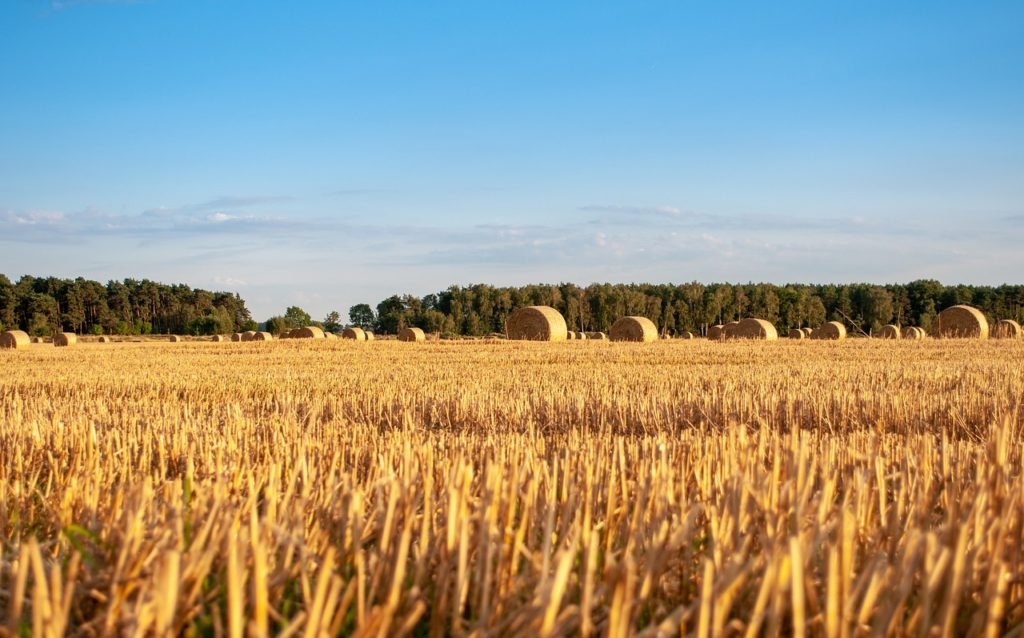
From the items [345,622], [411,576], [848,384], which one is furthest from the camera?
[848,384]

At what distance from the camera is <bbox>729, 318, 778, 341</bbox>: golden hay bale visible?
3266 centimetres

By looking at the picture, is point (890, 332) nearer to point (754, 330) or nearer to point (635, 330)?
point (754, 330)

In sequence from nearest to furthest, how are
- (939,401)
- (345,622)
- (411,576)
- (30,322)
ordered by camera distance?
(345,622) → (411,576) → (939,401) → (30,322)

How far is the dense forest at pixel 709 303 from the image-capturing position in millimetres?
73438

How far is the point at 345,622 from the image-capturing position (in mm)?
1995

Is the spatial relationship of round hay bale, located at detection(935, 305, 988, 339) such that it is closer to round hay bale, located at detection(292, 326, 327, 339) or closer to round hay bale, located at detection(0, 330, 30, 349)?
round hay bale, located at detection(292, 326, 327, 339)

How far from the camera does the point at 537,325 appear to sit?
2819 cm

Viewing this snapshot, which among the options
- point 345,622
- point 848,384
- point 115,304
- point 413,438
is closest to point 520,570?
point 345,622

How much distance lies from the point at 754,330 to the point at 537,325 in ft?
33.9

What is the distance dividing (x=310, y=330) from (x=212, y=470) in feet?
103

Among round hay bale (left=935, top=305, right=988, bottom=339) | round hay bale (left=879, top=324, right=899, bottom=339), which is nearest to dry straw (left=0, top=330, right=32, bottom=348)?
round hay bale (left=935, top=305, right=988, bottom=339)

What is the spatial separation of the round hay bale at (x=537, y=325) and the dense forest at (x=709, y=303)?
132ft

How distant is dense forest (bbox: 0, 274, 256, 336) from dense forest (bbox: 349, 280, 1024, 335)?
18.4 m

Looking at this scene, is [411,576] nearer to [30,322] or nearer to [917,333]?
[917,333]
